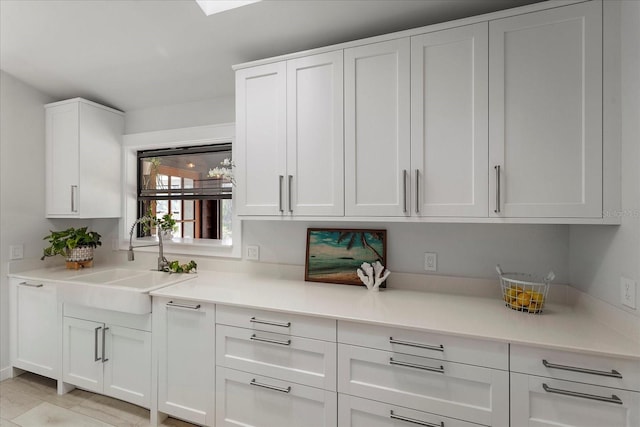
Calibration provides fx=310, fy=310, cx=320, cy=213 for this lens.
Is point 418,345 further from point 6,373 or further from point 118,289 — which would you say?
point 6,373

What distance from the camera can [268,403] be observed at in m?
1.64

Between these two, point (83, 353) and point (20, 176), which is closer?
point (83, 353)

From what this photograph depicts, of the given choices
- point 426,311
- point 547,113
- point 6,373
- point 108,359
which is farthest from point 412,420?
point 6,373

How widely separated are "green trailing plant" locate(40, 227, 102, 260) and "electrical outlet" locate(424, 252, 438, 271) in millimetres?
2837

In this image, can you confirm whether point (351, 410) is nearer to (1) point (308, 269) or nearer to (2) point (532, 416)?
(2) point (532, 416)

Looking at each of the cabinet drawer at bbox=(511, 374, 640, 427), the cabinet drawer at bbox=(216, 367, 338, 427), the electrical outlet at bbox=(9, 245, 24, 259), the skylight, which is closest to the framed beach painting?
the cabinet drawer at bbox=(216, 367, 338, 427)

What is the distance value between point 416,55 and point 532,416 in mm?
1723

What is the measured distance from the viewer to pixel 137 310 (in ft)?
6.26

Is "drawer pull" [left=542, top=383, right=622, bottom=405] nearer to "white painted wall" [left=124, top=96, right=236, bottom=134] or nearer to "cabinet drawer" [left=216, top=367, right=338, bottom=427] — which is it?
"cabinet drawer" [left=216, top=367, right=338, bottom=427]

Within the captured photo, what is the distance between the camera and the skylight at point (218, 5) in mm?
1797

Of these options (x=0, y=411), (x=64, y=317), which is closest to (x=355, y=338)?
(x=64, y=317)

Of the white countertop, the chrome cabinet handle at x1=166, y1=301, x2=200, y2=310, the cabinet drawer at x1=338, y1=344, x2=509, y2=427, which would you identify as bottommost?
the cabinet drawer at x1=338, y1=344, x2=509, y2=427

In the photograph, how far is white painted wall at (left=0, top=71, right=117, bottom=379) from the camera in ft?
8.28

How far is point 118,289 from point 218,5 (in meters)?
1.87
